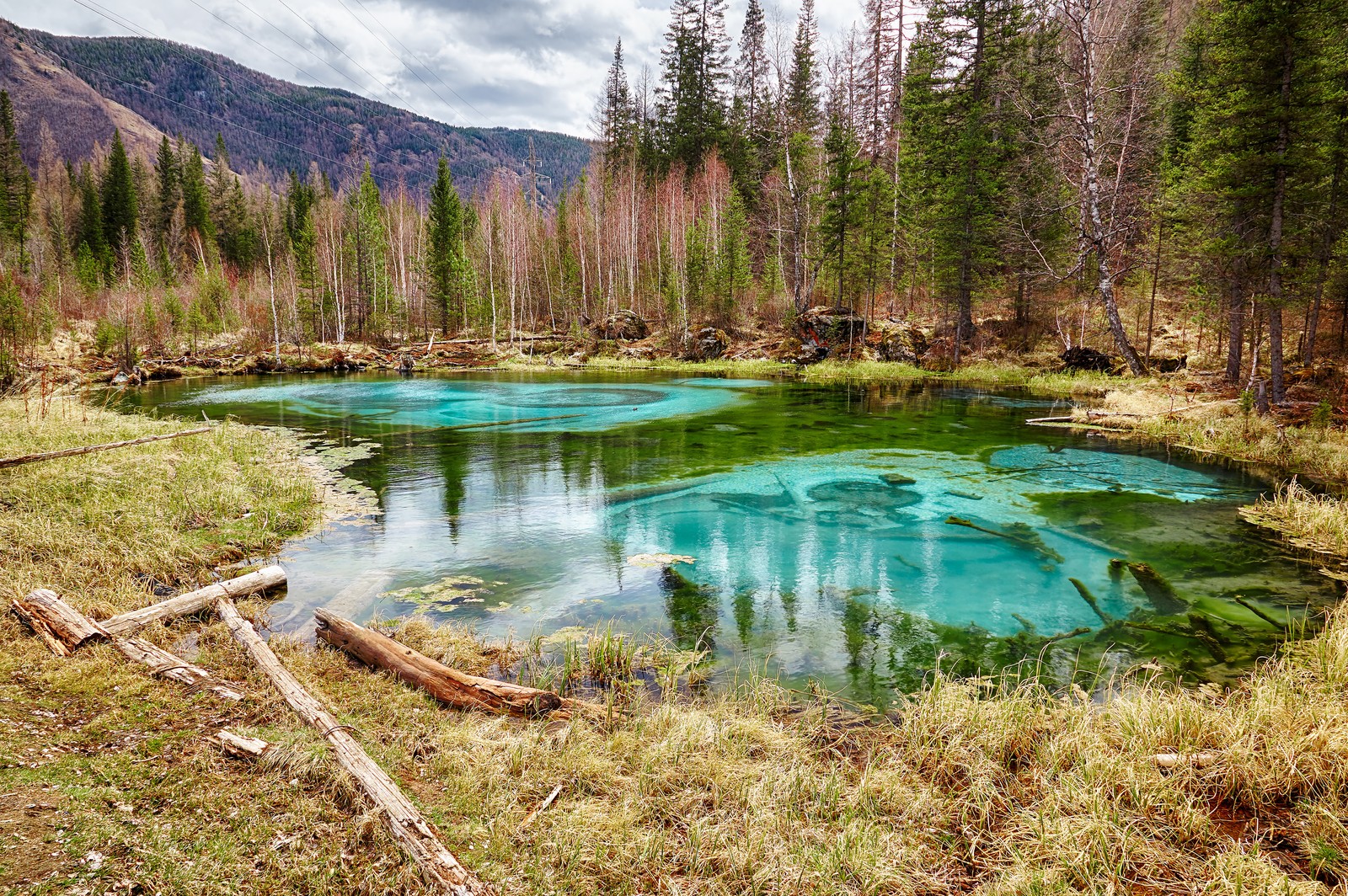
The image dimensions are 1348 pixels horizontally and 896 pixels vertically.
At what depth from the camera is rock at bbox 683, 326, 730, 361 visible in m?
40.0

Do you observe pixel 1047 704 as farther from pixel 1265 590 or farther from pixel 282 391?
pixel 282 391

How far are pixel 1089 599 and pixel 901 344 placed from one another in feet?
93.6

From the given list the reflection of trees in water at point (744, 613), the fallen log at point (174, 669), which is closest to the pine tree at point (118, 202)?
the fallen log at point (174, 669)

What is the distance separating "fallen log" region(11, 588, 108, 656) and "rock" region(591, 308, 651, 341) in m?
39.9

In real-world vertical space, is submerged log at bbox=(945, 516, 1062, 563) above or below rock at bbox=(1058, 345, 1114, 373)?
below

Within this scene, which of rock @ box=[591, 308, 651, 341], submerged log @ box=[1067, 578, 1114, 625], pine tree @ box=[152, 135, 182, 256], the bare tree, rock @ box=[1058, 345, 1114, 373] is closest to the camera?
submerged log @ box=[1067, 578, 1114, 625]

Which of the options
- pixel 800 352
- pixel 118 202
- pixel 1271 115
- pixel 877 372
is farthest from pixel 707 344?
pixel 118 202

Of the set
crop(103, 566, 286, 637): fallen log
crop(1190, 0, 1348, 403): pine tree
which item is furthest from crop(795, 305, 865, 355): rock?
crop(103, 566, 286, 637): fallen log

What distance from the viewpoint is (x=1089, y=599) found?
23.1 ft

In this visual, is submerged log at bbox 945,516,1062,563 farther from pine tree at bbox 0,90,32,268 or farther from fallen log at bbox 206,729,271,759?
pine tree at bbox 0,90,32,268

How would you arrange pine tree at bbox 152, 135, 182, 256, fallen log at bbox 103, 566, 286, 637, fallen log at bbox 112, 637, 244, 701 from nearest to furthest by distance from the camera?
fallen log at bbox 112, 637, 244, 701, fallen log at bbox 103, 566, 286, 637, pine tree at bbox 152, 135, 182, 256

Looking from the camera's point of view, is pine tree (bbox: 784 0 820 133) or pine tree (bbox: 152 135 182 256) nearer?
pine tree (bbox: 784 0 820 133)

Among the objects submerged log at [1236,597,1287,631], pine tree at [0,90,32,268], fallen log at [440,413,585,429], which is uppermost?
pine tree at [0,90,32,268]

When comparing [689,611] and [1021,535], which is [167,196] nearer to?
[689,611]
